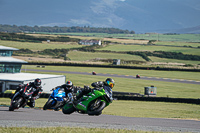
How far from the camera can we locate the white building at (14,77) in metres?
53.8

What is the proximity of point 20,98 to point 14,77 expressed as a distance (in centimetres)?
3943

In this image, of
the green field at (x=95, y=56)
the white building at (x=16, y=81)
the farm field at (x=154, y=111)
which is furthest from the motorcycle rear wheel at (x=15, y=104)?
the green field at (x=95, y=56)

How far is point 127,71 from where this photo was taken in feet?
306

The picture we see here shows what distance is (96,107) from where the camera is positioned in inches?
555

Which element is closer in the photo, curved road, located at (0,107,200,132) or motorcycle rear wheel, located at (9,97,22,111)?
curved road, located at (0,107,200,132)

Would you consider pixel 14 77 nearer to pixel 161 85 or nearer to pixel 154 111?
pixel 161 85

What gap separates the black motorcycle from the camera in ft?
59.2

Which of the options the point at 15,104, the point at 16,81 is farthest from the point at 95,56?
the point at 15,104

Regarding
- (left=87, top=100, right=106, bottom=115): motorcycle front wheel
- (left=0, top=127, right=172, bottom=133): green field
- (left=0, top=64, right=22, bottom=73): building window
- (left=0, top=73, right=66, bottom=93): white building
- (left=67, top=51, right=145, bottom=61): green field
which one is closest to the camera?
(left=0, top=127, right=172, bottom=133): green field

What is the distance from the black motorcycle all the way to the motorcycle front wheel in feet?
17.0

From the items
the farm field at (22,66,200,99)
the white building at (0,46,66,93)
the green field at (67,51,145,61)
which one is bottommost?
the farm field at (22,66,200,99)

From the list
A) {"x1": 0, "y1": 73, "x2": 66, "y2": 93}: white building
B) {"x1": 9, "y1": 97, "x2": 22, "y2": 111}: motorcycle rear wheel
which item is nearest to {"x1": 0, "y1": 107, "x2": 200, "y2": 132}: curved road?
{"x1": 9, "y1": 97, "x2": 22, "y2": 111}: motorcycle rear wheel

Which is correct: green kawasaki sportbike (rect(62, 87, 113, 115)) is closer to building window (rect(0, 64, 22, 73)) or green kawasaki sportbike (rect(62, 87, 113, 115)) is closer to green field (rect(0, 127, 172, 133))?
green field (rect(0, 127, 172, 133))

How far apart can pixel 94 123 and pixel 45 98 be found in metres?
30.0
